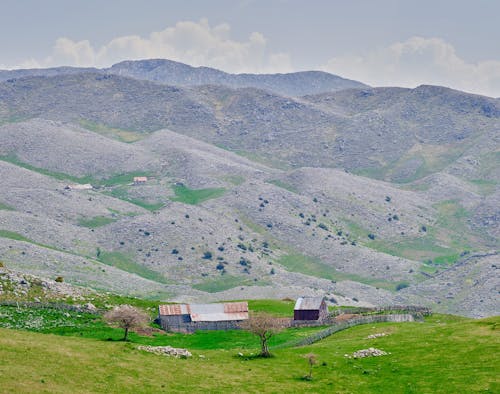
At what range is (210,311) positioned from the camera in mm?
117750

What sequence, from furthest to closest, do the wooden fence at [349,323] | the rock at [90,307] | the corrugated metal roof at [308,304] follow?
the corrugated metal roof at [308,304], the rock at [90,307], the wooden fence at [349,323]

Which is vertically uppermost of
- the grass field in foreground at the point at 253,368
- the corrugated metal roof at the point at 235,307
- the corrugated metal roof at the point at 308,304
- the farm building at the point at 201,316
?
the corrugated metal roof at the point at 308,304

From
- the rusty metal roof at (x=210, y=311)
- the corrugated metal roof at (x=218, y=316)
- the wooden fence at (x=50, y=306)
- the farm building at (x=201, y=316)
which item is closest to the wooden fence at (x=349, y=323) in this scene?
the farm building at (x=201, y=316)

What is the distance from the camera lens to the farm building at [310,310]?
397ft

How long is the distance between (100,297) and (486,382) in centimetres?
7080

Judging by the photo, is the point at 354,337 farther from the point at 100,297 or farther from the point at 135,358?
the point at 100,297

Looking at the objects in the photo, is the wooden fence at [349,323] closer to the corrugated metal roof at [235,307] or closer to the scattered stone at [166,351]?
the corrugated metal roof at [235,307]

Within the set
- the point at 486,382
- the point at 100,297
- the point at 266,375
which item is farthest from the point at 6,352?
the point at 100,297

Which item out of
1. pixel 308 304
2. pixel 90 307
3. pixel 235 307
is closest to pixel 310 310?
pixel 308 304

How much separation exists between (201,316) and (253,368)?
45711 millimetres

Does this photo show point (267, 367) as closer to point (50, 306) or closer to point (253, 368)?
point (253, 368)

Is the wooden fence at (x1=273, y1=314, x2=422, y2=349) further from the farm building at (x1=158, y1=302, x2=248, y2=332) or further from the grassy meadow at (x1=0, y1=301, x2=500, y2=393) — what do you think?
the farm building at (x1=158, y1=302, x2=248, y2=332)

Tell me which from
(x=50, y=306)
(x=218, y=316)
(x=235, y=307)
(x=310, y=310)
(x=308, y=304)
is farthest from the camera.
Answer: (x=308, y=304)

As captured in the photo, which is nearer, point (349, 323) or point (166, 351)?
point (166, 351)
